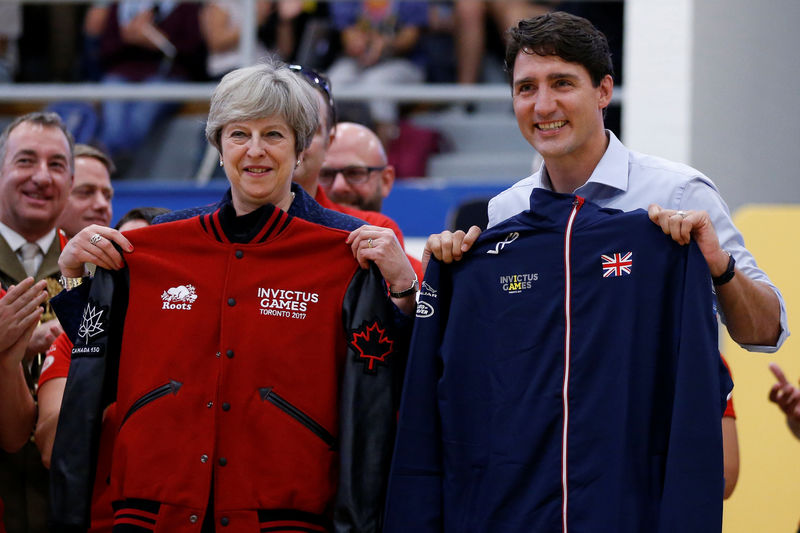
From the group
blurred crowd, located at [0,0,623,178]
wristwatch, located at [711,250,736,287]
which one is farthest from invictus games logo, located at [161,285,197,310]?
blurred crowd, located at [0,0,623,178]

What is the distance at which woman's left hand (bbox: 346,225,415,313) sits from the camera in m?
2.54

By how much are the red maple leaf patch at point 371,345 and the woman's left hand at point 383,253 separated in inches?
5.0

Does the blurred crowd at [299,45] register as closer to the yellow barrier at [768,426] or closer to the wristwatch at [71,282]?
the yellow barrier at [768,426]

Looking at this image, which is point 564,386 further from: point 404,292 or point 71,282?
point 71,282

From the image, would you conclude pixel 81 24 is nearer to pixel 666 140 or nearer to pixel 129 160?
pixel 129 160

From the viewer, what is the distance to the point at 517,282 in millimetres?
2527

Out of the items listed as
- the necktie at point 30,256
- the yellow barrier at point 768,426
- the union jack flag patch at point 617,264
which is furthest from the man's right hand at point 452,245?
the yellow barrier at point 768,426

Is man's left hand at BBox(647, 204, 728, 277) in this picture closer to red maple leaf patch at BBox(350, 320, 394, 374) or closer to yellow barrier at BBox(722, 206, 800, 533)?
red maple leaf patch at BBox(350, 320, 394, 374)

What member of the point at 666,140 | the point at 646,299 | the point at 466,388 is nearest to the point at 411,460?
the point at 466,388

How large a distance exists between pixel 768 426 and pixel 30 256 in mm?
3449

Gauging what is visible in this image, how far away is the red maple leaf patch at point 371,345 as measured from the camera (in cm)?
254

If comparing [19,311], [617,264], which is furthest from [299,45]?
[617,264]

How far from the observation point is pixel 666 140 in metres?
5.97

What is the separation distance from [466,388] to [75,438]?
101cm
